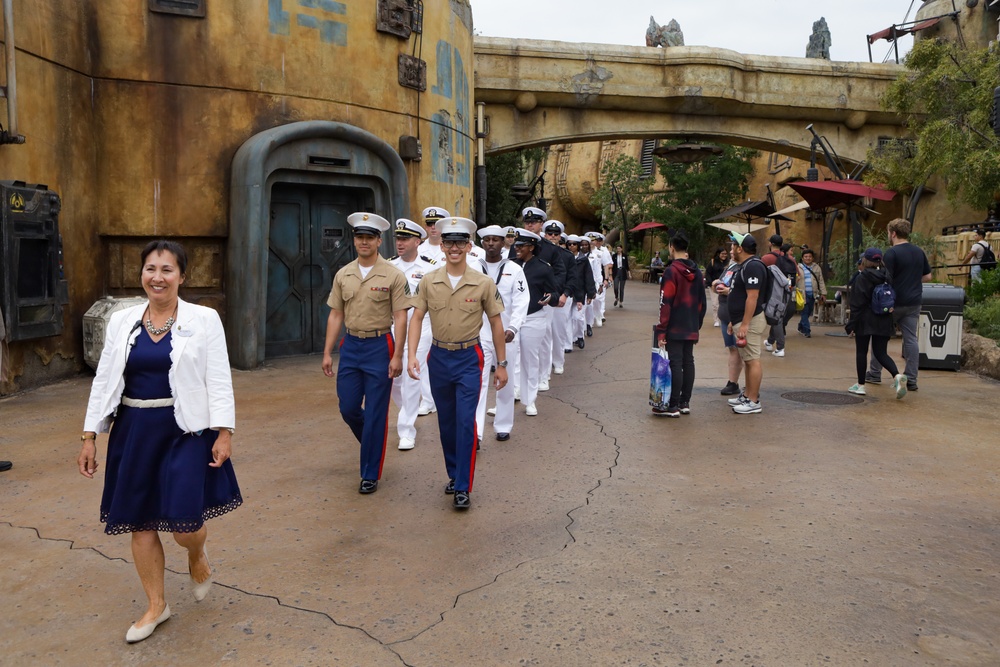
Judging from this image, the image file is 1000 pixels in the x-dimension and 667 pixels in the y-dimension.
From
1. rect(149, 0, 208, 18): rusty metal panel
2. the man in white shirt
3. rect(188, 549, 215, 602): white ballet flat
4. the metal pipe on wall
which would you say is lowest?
rect(188, 549, 215, 602): white ballet flat

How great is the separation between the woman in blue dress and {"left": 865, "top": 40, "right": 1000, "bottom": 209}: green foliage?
15.2 meters

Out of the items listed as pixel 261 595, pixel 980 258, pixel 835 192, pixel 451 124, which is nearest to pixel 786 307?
pixel 835 192

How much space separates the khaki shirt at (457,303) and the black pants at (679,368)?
2.87 meters

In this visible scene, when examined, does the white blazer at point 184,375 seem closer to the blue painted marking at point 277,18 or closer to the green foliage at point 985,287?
the blue painted marking at point 277,18

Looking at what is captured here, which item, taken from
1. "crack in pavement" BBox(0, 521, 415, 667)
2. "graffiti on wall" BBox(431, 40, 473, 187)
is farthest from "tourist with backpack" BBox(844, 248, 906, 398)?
"crack in pavement" BBox(0, 521, 415, 667)

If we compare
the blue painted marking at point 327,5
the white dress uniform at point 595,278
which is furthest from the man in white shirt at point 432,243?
the white dress uniform at point 595,278

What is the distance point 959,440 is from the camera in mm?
7039

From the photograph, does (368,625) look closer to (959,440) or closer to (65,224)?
(959,440)

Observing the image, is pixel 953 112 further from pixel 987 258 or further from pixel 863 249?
pixel 987 258

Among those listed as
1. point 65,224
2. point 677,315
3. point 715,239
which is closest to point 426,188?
point 65,224

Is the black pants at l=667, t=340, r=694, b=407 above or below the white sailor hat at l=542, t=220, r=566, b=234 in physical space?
below

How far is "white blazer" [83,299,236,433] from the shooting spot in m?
3.50

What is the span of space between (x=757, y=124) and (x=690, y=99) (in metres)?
2.19

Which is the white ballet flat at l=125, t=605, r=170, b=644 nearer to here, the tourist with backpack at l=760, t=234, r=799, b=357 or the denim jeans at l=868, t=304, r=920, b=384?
the denim jeans at l=868, t=304, r=920, b=384
